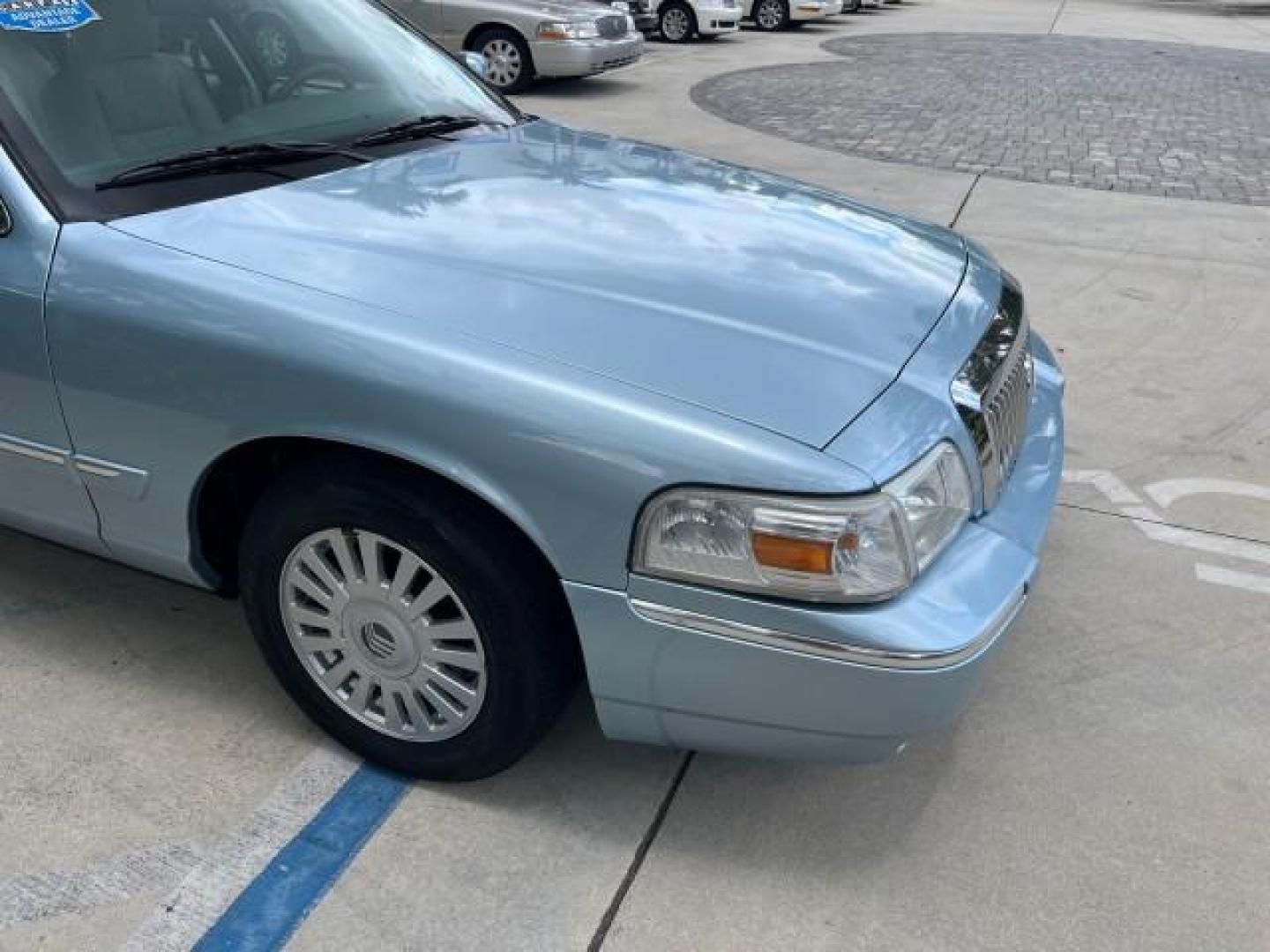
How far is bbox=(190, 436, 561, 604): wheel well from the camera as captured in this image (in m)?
2.34

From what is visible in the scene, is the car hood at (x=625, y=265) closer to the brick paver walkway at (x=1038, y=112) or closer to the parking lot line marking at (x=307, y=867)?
the parking lot line marking at (x=307, y=867)

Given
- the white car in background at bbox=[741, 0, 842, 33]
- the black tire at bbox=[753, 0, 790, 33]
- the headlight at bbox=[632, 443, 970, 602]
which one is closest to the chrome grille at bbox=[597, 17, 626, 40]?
the white car in background at bbox=[741, 0, 842, 33]

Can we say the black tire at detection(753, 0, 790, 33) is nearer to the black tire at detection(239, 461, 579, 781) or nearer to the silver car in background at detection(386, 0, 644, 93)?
the silver car in background at detection(386, 0, 644, 93)

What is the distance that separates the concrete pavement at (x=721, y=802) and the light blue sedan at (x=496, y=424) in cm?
29

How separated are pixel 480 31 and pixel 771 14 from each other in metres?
9.14

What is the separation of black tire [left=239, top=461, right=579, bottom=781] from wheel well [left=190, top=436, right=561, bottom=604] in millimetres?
11

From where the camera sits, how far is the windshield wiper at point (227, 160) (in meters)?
2.73

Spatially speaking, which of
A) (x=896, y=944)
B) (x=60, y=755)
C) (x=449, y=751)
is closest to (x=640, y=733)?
(x=449, y=751)

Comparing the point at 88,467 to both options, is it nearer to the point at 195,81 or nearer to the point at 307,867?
the point at 307,867

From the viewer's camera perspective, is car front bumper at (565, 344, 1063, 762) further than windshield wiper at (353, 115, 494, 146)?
No

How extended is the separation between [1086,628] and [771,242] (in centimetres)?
141

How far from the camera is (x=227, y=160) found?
113 inches

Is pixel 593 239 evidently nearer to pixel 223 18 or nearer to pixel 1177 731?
pixel 223 18

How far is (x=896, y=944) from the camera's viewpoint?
2309 mm
